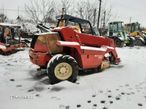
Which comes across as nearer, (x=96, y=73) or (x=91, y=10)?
(x=96, y=73)

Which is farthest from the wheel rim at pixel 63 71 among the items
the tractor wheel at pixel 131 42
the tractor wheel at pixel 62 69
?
the tractor wheel at pixel 131 42

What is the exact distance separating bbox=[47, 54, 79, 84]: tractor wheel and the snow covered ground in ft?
0.90

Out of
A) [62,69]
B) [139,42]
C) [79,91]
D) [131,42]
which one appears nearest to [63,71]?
[62,69]

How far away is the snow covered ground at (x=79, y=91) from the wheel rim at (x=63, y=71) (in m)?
0.37

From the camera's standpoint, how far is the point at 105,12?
45.0m

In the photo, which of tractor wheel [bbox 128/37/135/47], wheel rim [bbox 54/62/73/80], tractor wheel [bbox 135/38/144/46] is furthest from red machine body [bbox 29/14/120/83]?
tractor wheel [bbox 135/38/144/46]

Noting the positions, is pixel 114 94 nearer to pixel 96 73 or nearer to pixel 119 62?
pixel 96 73

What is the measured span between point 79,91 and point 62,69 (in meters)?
1.31

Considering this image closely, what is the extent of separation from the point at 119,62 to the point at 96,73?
1.87 meters

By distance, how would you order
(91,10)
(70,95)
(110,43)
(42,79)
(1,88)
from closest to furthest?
(70,95) → (1,88) → (42,79) → (110,43) → (91,10)

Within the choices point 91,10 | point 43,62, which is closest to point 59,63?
point 43,62

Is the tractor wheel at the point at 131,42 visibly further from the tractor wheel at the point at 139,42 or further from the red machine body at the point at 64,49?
the red machine body at the point at 64,49

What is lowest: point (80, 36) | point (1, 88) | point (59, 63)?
point (1, 88)

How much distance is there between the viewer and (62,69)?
354 inches
